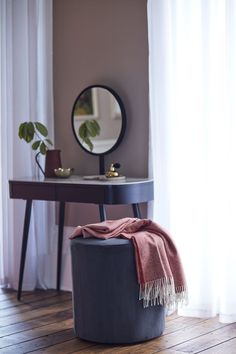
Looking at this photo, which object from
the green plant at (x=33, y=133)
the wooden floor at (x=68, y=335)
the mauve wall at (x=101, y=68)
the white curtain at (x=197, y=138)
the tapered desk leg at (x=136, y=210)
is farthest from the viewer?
the green plant at (x=33, y=133)

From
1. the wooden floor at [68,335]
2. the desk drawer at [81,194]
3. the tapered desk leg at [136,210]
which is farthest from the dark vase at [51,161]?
the wooden floor at [68,335]

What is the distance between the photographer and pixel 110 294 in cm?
348

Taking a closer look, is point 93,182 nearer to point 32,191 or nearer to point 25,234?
point 32,191

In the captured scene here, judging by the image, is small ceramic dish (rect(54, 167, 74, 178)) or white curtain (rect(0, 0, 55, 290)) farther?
white curtain (rect(0, 0, 55, 290))

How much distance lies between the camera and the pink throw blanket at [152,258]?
11.4 feet

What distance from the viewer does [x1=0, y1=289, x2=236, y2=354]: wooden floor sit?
11.4 feet

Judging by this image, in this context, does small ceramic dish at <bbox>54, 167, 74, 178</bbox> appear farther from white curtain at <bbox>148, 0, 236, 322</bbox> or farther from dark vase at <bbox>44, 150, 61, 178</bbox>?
white curtain at <bbox>148, 0, 236, 322</bbox>

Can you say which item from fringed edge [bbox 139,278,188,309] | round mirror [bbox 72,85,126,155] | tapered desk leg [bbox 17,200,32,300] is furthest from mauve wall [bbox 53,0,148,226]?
fringed edge [bbox 139,278,188,309]

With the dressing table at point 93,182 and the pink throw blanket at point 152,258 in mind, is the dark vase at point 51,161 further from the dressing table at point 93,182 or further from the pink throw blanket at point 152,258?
the pink throw blanket at point 152,258

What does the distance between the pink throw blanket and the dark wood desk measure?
30 cm

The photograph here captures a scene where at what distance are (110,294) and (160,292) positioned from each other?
0.25 metres

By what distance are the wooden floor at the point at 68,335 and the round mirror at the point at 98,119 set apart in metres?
1.05

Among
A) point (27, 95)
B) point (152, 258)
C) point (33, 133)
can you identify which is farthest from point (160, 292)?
point (27, 95)

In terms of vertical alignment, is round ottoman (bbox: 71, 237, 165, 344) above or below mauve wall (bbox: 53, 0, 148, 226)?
below
